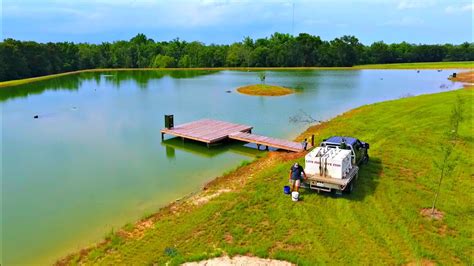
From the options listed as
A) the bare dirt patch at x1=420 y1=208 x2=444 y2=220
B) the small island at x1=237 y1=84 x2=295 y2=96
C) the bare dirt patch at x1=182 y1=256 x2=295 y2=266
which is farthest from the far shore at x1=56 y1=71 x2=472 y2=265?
the small island at x1=237 y1=84 x2=295 y2=96

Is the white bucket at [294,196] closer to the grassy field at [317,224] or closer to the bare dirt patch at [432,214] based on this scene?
the grassy field at [317,224]

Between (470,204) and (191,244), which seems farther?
(470,204)

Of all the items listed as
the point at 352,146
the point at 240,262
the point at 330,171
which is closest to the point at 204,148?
the point at 352,146

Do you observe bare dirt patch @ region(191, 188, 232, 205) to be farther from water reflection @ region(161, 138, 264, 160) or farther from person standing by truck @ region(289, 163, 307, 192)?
water reflection @ region(161, 138, 264, 160)

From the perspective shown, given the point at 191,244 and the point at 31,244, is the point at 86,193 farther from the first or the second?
the point at 191,244

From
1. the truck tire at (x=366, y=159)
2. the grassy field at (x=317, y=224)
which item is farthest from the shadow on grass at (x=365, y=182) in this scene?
the truck tire at (x=366, y=159)

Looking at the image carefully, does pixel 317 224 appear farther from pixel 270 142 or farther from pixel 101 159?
pixel 101 159

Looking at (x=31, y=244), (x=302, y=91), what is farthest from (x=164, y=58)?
(x=31, y=244)
